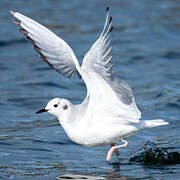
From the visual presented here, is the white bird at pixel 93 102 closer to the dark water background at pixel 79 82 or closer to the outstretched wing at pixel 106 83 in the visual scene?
the outstretched wing at pixel 106 83

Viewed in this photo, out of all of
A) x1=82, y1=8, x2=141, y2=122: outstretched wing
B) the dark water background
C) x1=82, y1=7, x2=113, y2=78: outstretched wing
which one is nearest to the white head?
x1=82, y1=8, x2=141, y2=122: outstretched wing

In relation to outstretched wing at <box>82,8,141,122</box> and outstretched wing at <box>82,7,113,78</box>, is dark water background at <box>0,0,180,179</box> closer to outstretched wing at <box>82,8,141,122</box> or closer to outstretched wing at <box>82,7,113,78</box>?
outstretched wing at <box>82,8,141,122</box>

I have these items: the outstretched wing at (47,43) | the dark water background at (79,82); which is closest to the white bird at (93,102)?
the outstretched wing at (47,43)

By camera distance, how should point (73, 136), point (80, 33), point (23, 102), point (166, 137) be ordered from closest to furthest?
point (73, 136), point (166, 137), point (23, 102), point (80, 33)

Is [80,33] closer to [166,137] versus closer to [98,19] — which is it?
[98,19]

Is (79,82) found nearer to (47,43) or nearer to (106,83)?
(47,43)

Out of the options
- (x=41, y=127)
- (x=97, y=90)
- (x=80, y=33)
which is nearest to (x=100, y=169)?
(x=97, y=90)

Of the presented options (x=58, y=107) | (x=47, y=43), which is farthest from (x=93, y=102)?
(x=47, y=43)
